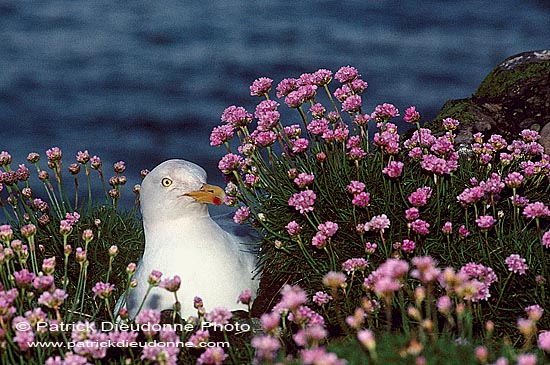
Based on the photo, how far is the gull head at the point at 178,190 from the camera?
16.8 feet

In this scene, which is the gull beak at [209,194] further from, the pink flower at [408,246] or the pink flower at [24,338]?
the pink flower at [24,338]

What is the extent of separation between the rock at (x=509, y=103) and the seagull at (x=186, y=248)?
2.12 meters

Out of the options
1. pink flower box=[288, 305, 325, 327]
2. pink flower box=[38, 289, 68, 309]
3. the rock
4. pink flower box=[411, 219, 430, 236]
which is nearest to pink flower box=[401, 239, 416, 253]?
pink flower box=[411, 219, 430, 236]

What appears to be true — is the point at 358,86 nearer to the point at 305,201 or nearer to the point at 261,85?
the point at 261,85

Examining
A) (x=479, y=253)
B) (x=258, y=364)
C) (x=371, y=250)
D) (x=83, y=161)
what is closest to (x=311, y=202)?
(x=371, y=250)

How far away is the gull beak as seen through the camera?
5.05 meters

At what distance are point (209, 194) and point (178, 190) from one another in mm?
182

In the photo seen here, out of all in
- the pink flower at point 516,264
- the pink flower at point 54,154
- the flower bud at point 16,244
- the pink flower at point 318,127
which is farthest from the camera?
the pink flower at point 54,154

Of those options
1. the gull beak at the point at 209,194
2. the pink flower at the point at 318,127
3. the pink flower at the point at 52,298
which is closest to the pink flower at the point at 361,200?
the pink flower at the point at 318,127

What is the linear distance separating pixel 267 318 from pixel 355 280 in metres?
1.80

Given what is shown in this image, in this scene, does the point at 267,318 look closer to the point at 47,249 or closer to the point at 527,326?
the point at 527,326

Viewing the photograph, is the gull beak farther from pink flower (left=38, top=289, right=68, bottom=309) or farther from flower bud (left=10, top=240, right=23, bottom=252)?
pink flower (left=38, top=289, right=68, bottom=309)

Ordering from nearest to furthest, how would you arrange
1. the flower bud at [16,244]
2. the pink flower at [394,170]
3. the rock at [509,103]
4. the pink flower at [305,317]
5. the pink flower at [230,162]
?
the pink flower at [305,317] → the flower bud at [16,244] → the pink flower at [394,170] → the pink flower at [230,162] → the rock at [509,103]

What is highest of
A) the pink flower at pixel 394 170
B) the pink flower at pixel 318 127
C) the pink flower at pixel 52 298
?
the pink flower at pixel 318 127
